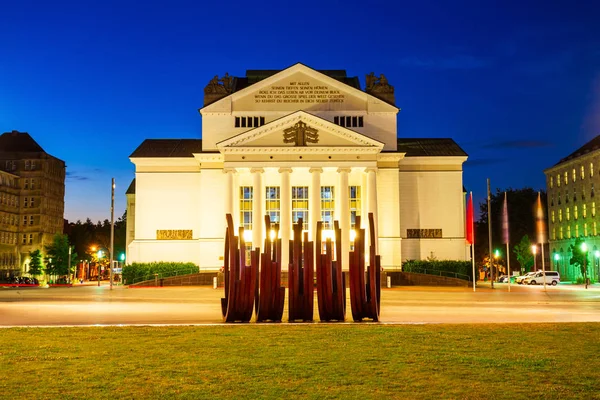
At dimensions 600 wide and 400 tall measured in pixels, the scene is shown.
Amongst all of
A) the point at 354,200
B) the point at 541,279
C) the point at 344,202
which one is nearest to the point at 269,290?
the point at 344,202

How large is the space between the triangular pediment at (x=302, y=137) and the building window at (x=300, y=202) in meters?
6.79

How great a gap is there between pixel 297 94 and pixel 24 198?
78.1 m

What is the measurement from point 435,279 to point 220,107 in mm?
29612

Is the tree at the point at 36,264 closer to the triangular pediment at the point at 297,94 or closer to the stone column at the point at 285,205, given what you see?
the triangular pediment at the point at 297,94

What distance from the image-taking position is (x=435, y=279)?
65.2 metres

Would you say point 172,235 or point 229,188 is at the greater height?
point 229,188

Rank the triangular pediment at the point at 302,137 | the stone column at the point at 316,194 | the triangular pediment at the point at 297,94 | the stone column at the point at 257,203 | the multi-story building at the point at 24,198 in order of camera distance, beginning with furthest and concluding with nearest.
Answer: the multi-story building at the point at 24,198 → the triangular pediment at the point at 297,94 → the stone column at the point at 316,194 → the stone column at the point at 257,203 → the triangular pediment at the point at 302,137

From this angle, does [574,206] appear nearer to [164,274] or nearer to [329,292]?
[164,274]

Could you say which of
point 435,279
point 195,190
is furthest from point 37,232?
point 435,279

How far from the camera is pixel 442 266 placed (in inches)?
2697

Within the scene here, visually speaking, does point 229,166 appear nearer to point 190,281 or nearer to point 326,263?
point 190,281

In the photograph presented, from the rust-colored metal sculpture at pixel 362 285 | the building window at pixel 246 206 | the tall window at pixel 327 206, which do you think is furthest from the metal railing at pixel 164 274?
the rust-colored metal sculpture at pixel 362 285

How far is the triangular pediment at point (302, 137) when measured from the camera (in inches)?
2586

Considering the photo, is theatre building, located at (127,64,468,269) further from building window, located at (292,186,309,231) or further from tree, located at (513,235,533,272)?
tree, located at (513,235,533,272)
